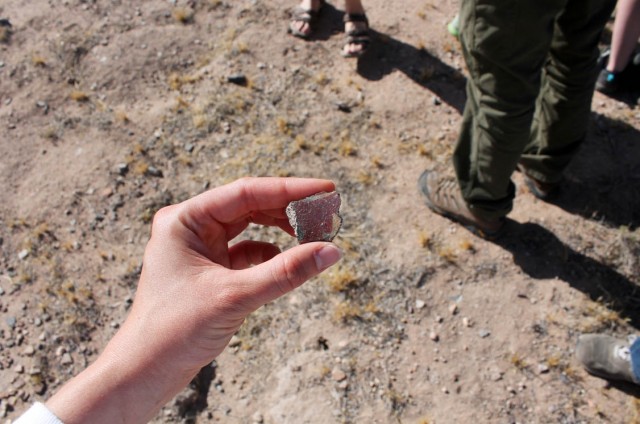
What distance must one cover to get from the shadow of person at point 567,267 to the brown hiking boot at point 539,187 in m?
0.24

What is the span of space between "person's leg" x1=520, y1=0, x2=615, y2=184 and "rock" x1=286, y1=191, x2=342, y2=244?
66.6 inches

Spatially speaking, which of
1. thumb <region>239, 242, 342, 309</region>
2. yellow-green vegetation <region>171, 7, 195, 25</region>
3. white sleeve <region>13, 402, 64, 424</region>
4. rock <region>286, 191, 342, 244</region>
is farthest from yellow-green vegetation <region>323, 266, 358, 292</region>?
yellow-green vegetation <region>171, 7, 195, 25</region>

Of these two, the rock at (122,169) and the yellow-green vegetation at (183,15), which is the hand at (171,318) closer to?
the rock at (122,169)

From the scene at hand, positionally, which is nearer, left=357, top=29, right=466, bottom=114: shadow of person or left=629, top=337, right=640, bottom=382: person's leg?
left=629, top=337, right=640, bottom=382: person's leg

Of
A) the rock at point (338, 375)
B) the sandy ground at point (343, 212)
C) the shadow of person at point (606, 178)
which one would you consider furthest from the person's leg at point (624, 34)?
the rock at point (338, 375)

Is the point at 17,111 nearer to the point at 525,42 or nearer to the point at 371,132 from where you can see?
the point at 371,132

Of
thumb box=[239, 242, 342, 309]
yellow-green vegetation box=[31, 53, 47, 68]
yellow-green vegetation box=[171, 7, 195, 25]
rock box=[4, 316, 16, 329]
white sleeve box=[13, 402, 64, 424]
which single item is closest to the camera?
white sleeve box=[13, 402, 64, 424]

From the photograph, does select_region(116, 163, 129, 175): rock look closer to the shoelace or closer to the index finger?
the index finger

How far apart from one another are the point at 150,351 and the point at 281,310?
149 centimetres

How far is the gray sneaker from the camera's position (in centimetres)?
282

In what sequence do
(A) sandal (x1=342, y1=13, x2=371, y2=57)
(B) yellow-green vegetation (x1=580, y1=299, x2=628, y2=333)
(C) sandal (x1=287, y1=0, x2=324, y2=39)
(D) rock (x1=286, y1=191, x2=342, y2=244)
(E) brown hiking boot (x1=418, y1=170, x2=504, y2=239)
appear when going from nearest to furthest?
(D) rock (x1=286, y1=191, x2=342, y2=244) < (B) yellow-green vegetation (x1=580, y1=299, x2=628, y2=333) < (E) brown hiking boot (x1=418, y1=170, x2=504, y2=239) < (A) sandal (x1=342, y1=13, x2=371, y2=57) < (C) sandal (x1=287, y1=0, x2=324, y2=39)

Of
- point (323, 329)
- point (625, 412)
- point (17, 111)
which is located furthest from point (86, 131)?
point (625, 412)

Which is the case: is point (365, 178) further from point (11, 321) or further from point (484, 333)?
point (11, 321)

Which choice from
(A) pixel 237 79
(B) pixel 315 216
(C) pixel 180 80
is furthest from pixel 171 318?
(C) pixel 180 80
